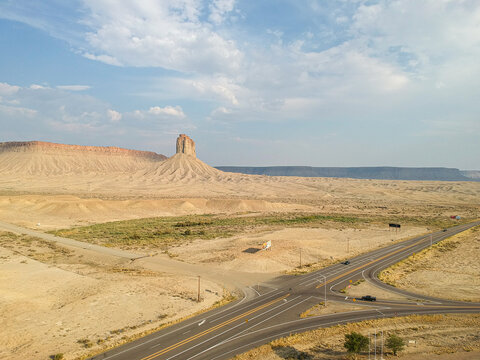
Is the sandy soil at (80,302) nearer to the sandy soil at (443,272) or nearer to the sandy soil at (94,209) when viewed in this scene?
the sandy soil at (443,272)

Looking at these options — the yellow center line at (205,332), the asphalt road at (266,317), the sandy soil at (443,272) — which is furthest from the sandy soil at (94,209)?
the sandy soil at (443,272)

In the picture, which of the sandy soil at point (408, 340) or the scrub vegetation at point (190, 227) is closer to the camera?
the sandy soil at point (408, 340)

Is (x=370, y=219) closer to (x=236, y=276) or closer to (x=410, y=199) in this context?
(x=236, y=276)

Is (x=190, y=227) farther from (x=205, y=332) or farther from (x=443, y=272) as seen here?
(x=205, y=332)

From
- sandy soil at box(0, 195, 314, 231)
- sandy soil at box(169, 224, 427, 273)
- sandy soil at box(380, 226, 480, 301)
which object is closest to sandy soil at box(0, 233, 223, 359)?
A: sandy soil at box(169, 224, 427, 273)

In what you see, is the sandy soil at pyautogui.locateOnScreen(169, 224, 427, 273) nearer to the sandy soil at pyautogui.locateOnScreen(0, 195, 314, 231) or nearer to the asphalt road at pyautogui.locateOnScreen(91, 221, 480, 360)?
the asphalt road at pyautogui.locateOnScreen(91, 221, 480, 360)

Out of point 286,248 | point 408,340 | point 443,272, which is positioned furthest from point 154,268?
point 443,272
